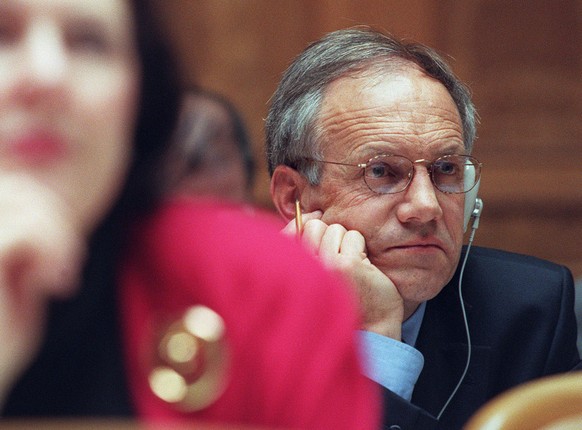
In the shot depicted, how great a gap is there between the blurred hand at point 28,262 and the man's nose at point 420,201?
3.30 feet

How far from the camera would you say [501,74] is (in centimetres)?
331

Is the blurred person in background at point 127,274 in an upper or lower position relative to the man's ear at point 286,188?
upper

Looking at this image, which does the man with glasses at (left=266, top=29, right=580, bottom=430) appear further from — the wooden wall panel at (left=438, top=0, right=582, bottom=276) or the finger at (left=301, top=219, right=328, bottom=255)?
the wooden wall panel at (left=438, top=0, right=582, bottom=276)

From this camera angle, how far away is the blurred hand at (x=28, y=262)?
0.69m

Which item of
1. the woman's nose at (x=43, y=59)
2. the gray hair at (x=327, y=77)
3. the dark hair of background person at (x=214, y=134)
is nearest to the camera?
the woman's nose at (x=43, y=59)

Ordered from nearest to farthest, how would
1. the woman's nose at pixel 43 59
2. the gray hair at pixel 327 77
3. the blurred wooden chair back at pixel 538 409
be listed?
the woman's nose at pixel 43 59, the blurred wooden chair back at pixel 538 409, the gray hair at pixel 327 77

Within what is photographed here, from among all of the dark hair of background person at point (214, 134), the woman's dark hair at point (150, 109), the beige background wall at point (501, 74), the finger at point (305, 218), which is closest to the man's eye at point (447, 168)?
the finger at point (305, 218)

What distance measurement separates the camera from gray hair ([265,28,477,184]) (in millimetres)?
1827

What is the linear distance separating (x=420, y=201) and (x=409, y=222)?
41 millimetres

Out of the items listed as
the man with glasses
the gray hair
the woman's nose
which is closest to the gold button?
the woman's nose

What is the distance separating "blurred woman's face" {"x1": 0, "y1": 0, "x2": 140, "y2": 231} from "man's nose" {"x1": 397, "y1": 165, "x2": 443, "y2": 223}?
993 millimetres

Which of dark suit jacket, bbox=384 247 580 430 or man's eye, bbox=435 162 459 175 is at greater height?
man's eye, bbox=435 162 459 175

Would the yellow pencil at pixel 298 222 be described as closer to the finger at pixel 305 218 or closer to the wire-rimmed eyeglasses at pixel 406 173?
the finger at pixel 305 218

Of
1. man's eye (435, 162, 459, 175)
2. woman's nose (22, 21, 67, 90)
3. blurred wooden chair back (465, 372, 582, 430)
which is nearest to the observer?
woman's nose (22, 21, 67, 90)
